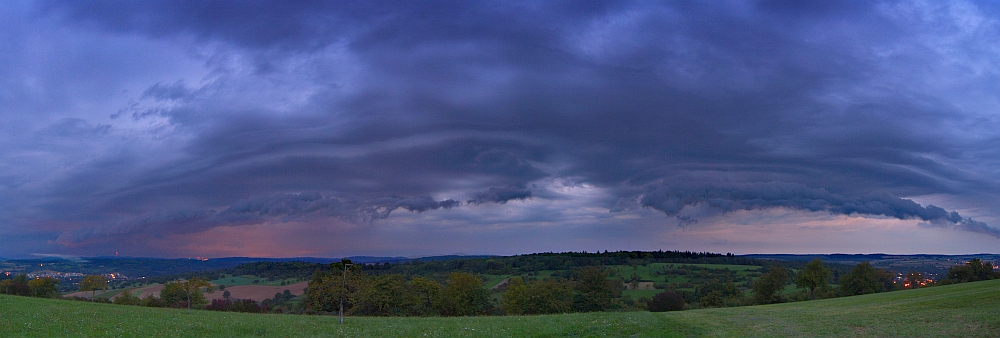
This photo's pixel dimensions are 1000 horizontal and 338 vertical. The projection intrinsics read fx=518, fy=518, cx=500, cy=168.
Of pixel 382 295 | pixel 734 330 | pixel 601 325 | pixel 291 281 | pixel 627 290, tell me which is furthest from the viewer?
pixel 291 281

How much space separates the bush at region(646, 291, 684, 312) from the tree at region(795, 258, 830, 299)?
76.4ft

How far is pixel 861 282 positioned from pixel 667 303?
36620 millimetres

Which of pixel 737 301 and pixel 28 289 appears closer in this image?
pixel 28 289

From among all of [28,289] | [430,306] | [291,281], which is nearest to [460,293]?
[430,306]

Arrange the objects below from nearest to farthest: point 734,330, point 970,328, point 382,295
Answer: point 970,328, point 734,330, point 382,295

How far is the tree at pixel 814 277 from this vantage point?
296 ft

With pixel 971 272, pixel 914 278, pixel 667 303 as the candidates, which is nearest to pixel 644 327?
pixel 667 303

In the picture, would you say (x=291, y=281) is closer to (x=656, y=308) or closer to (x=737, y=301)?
(x=656, y=308)

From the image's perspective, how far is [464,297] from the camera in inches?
3081

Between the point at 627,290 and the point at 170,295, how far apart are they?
89.7 m

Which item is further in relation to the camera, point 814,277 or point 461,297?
point 814,277

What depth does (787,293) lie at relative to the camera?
99.4 meters

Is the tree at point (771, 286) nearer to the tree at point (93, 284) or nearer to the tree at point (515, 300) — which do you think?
the tree at point (515, 300)

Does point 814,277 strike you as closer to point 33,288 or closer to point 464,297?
point 464,297
